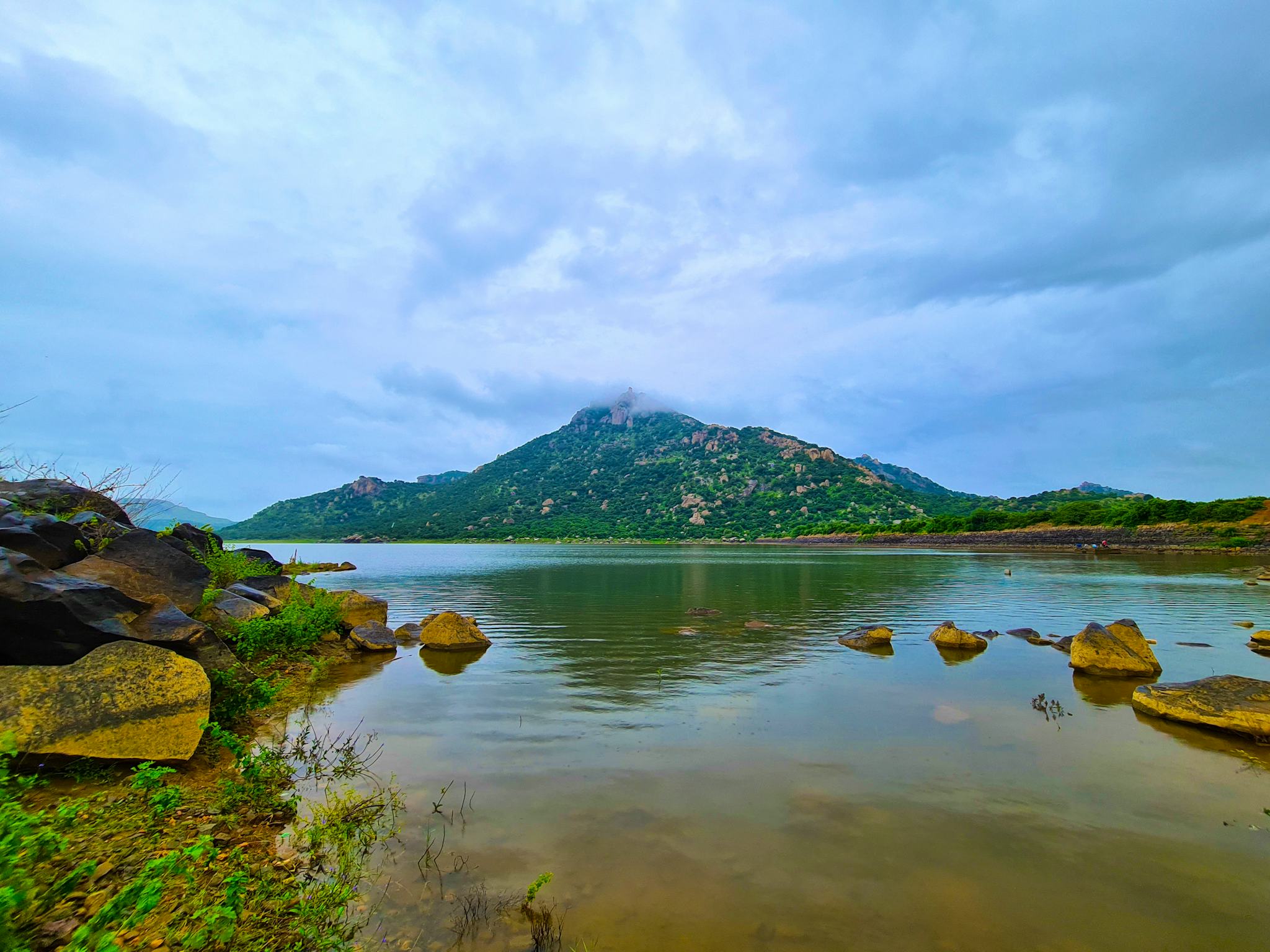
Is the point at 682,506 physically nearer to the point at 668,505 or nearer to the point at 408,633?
the point at 668,505

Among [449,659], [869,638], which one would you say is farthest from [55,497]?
[869,638]

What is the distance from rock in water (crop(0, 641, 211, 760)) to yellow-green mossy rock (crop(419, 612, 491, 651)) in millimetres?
12598

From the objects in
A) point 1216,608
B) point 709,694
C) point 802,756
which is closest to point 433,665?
point 709,694

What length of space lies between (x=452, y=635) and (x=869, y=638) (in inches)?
625

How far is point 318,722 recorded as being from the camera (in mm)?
12680

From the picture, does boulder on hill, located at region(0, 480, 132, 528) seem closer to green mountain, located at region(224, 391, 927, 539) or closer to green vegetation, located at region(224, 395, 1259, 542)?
green vegetation, located at region(224, 395, 1259, 542)

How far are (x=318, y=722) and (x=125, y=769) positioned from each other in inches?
202

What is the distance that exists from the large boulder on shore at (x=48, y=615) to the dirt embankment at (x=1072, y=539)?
106m

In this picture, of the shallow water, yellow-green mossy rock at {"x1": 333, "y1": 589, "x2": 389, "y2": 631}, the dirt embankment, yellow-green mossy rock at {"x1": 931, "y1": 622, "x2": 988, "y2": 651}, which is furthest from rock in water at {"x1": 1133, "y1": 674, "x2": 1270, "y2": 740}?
the dirt embankment

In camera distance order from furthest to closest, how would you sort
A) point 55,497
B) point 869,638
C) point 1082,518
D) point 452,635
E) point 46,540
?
1. point 1082,518
2. point 452,635
3. point 869,638
4. point 55,497
5. point 46,540

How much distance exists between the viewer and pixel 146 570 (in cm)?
1183

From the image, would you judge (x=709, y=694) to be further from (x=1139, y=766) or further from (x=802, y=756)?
(x=1139, y=766)

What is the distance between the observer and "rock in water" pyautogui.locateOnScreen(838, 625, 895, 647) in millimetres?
21125

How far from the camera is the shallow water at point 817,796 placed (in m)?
6.19
